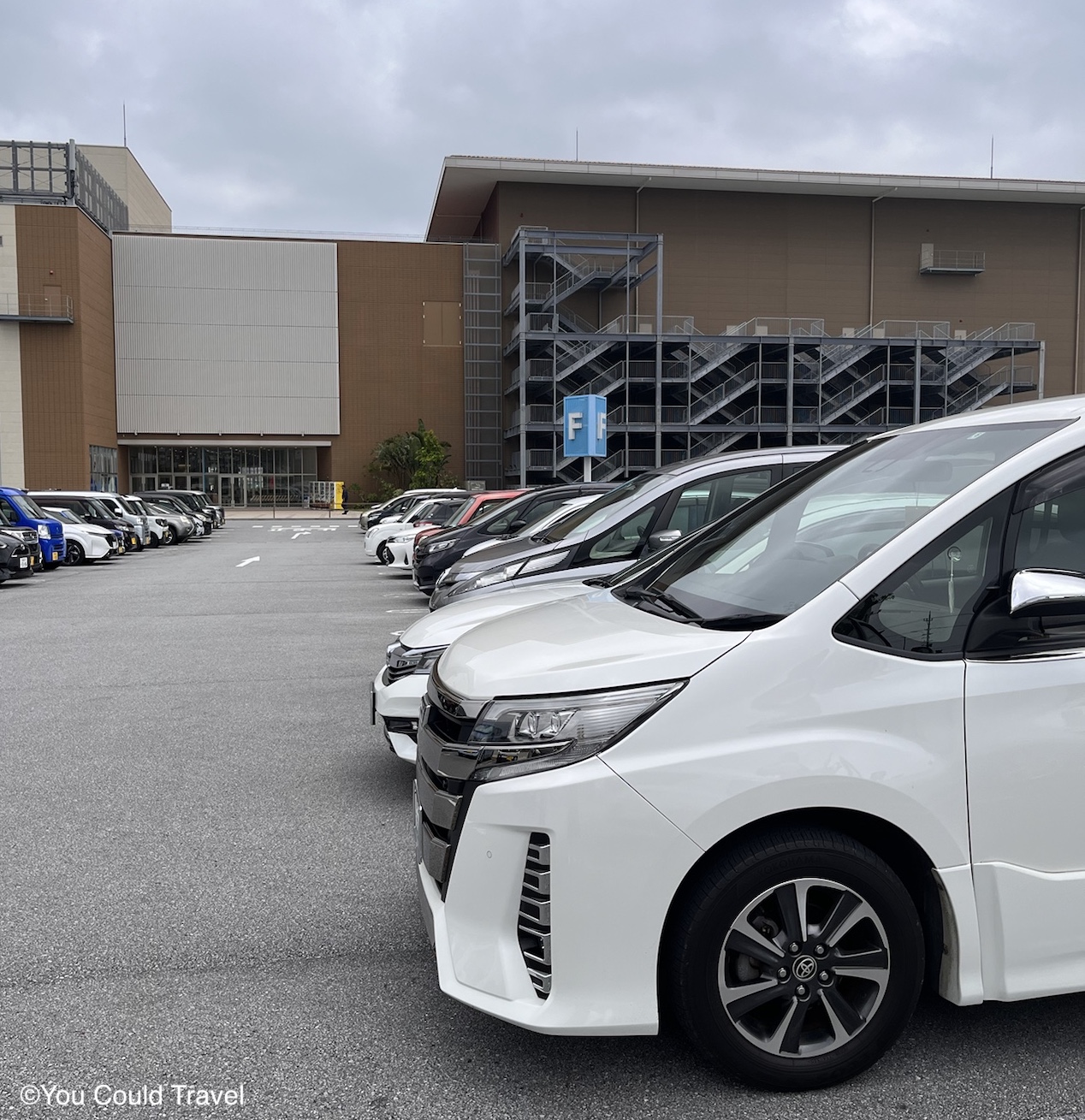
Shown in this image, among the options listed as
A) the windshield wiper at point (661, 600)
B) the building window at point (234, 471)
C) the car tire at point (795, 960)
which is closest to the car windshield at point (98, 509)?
the windshield wiper at point (661, 600)

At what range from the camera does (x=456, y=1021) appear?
3367 mm

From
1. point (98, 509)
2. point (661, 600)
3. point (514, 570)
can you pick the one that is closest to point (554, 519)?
point (514, 570)

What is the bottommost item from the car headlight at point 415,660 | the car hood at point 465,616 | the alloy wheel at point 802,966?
the alloy wheel at point 802,966

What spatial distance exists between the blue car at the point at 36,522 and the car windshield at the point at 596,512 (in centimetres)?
1606

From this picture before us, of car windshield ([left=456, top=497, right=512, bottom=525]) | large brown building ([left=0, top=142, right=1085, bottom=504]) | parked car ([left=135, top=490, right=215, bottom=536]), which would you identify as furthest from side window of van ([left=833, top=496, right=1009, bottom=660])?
large brown building ([left=0, top=142, right=1085, bottom=504])

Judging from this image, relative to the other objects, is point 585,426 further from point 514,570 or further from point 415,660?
point 415,660

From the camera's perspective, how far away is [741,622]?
297 cm

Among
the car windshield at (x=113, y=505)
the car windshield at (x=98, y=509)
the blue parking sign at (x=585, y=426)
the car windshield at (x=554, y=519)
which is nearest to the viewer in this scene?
the car windshield at (x=554, y=519)

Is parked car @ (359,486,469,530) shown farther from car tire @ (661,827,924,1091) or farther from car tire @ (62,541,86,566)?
car tire @ (661,827,924,1091)

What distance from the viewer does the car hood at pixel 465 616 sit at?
5.55 metres

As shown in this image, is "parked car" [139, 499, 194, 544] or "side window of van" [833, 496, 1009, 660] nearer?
"side window of van" [833, 496, 1009, 660]

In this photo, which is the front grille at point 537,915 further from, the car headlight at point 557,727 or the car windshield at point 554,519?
the car windshield at point 554,519

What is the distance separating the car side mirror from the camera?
9.09 feet

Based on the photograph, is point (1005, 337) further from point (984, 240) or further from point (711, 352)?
point (711, 352)
